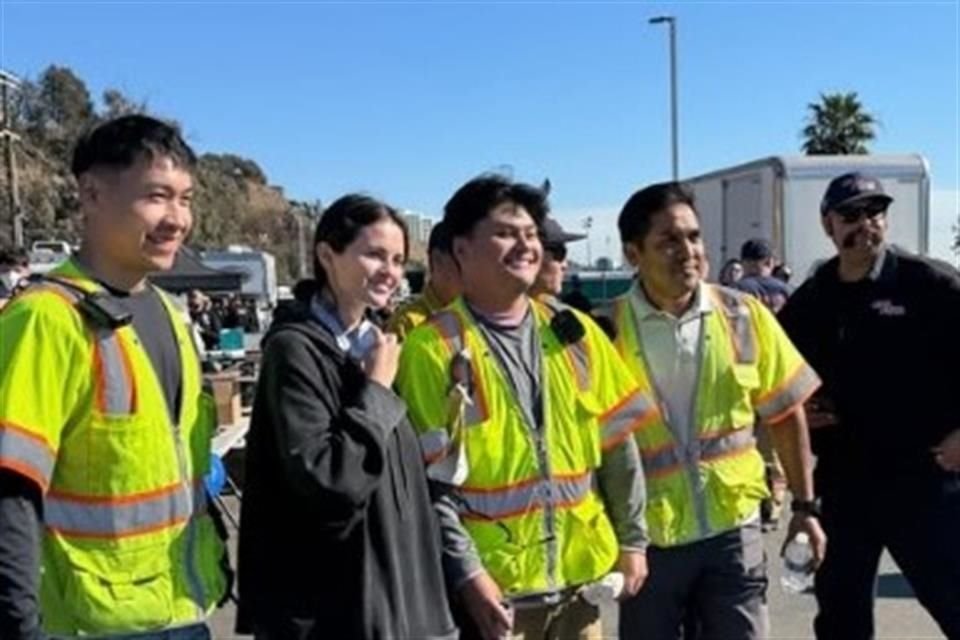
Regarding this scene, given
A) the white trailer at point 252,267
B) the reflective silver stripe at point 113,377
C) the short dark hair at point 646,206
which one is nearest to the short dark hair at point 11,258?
the short dark hair at point 646,206

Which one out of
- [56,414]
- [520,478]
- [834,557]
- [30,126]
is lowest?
[834,557]

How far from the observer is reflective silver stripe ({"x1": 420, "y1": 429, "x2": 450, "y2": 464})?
301cm

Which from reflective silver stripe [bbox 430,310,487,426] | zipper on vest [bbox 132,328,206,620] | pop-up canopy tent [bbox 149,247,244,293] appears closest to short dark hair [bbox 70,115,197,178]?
zipper on vest [bbox 132,328,206,620]

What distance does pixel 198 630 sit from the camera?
104 inches

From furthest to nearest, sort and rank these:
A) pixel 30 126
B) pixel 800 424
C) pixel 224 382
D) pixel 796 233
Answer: pixel 30 126 → pixel 796 233 → pixel 224 382 → pixel 800 424

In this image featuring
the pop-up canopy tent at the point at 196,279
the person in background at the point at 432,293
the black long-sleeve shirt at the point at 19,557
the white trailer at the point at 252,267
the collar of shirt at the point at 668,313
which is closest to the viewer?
the black long-sleeve shirt at the point at 19,557

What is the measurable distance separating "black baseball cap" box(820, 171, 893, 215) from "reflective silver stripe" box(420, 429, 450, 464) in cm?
209

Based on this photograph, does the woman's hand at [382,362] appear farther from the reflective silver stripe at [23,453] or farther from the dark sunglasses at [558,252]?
the dark sunglasses at [558,252]

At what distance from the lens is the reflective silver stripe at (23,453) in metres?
2.30

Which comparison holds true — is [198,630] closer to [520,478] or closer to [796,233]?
[520,478]

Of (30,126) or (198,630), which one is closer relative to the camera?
(198,630)

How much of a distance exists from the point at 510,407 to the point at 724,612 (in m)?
1.05

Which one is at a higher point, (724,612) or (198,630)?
(198,630)

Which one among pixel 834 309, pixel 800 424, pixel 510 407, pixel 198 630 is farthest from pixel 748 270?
pixel 198 630
